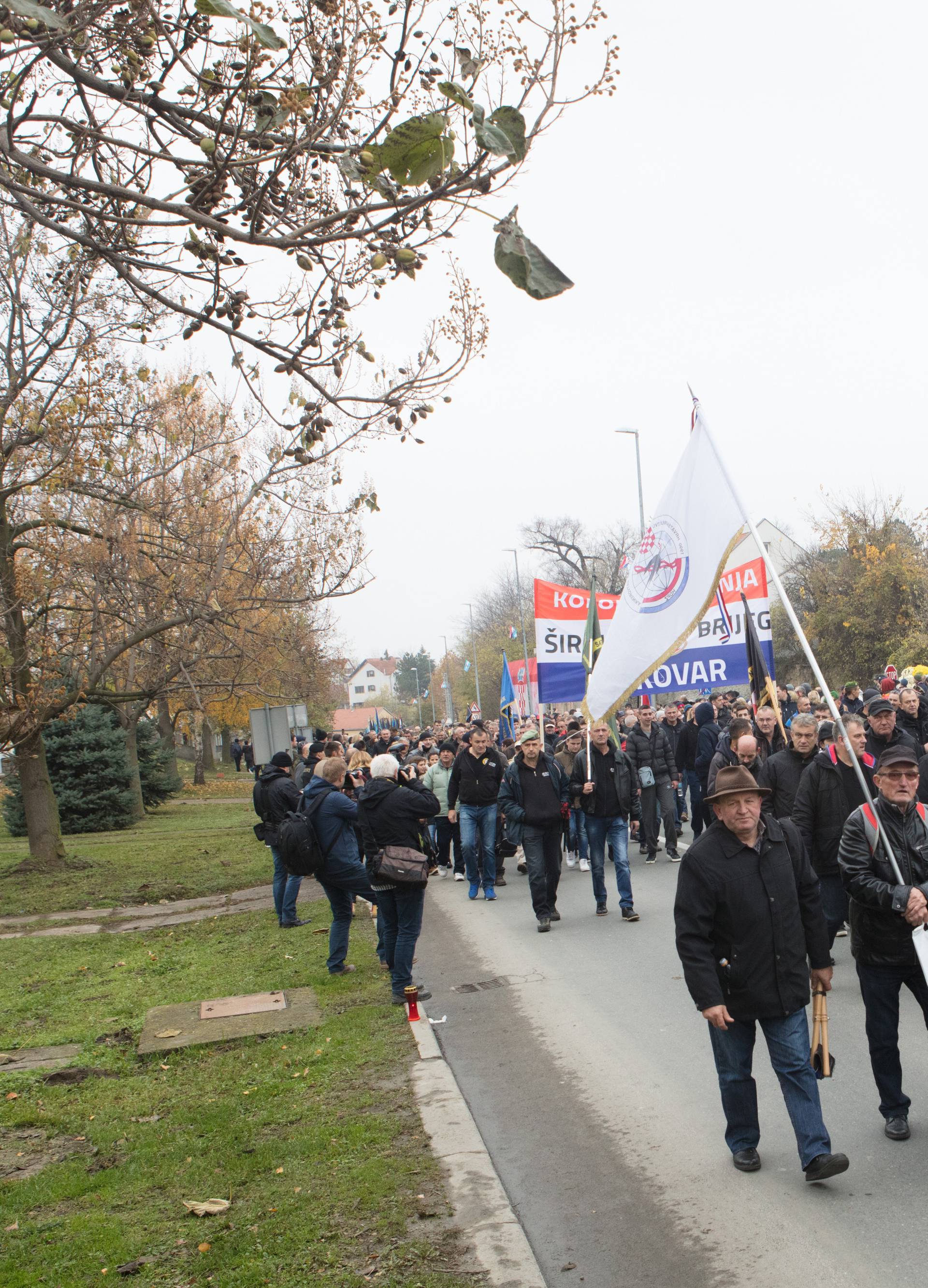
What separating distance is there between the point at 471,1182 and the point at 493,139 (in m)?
4.25

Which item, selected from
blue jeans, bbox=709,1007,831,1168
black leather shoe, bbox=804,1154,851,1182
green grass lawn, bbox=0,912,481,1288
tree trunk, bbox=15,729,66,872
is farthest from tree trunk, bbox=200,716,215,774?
black leather shoe, bbox=804,1154,851,1182

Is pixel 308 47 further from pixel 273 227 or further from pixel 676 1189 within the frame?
pixel 676 1189

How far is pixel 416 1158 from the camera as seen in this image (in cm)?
562

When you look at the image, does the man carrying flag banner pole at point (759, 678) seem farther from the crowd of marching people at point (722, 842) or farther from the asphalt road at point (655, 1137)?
the asphalt road at point (655, 1137)

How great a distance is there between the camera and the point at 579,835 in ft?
50.4

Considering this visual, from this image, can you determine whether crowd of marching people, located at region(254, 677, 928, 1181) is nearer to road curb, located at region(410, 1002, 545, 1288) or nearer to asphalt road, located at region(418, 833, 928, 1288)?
asphalt road, located at region(418, 833, 928, 1288)

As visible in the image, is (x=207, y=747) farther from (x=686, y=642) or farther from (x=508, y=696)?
(x=686, y=642)

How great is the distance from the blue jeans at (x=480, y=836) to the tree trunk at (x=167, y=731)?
26.7m

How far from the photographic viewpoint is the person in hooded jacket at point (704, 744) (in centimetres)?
1508

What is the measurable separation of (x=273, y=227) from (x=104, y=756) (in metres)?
26.1

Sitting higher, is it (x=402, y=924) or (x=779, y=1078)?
(x=402, y=924)

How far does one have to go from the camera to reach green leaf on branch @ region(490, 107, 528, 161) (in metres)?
3.94

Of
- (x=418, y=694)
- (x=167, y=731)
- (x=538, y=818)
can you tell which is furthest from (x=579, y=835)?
(x=418, y=694)

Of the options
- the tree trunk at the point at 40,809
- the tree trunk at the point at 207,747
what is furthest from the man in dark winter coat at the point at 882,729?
the tree trunk at the point at 207,747
